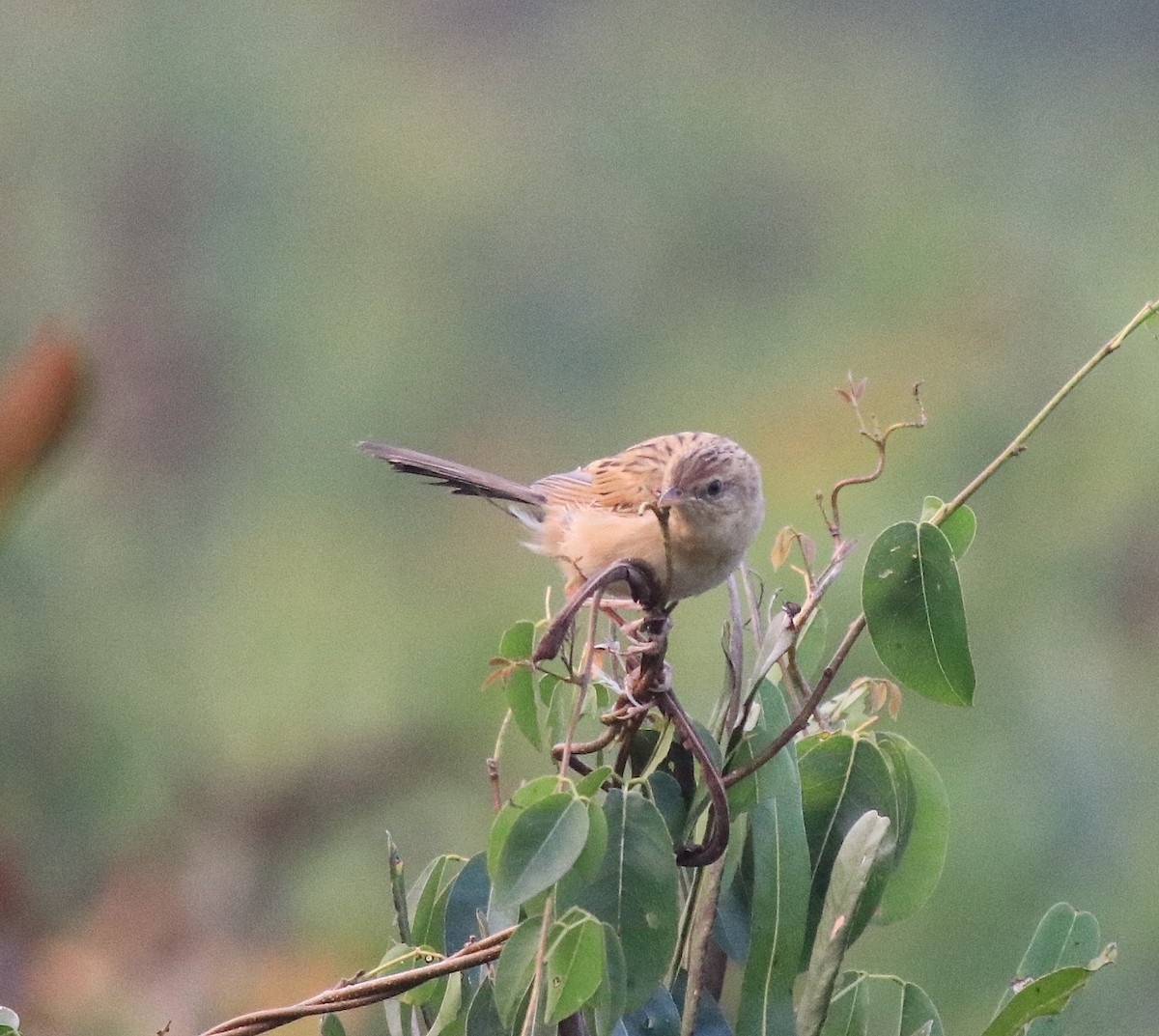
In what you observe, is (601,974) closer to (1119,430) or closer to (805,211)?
(1119,430)

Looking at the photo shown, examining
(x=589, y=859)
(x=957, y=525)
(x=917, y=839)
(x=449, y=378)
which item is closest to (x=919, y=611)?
(x=957, y=525)

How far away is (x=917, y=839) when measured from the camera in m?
1.05

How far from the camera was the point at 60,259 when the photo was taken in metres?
3.40

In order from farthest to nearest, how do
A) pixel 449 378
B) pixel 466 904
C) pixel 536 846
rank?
pixel 449 378, pixel 466 904, pixel 536 846

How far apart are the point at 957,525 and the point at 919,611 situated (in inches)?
3.6

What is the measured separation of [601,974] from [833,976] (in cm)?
19

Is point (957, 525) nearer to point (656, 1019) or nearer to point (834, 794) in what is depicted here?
point (834, 794)

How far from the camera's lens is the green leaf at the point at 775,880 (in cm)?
94

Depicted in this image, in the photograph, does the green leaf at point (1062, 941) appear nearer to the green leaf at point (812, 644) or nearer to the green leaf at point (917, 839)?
the green leaf at point (917, 839)

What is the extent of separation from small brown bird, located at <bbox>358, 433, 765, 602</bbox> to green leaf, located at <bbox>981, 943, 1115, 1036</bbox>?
1.81ft

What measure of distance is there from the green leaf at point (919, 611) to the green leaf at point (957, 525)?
0.21 ft

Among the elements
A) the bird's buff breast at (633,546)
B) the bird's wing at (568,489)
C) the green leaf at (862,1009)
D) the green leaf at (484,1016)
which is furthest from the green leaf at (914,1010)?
the bird's wing at (568,489)

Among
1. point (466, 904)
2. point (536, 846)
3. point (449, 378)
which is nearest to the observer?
point (536, 846)

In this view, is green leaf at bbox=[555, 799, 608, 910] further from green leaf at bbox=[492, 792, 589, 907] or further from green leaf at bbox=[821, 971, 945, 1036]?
green leaf at bbox=[821, 971, 945, 1036]
